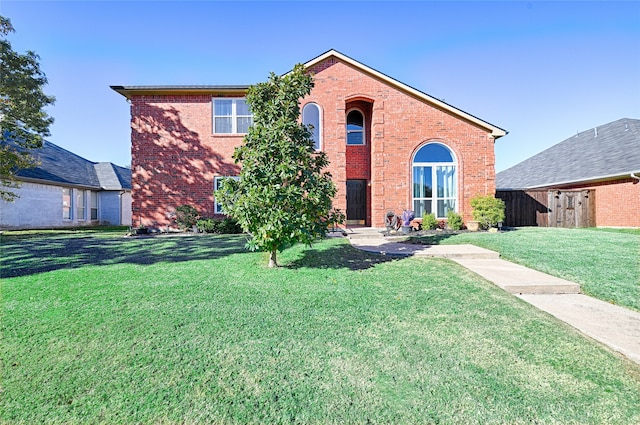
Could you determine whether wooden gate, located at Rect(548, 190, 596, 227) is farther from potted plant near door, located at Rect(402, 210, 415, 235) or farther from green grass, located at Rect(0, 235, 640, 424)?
green grass, located at Rect(0, 235, 640, 424)

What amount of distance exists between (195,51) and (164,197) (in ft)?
20.3

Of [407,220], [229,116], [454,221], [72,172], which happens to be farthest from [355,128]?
[72,172]

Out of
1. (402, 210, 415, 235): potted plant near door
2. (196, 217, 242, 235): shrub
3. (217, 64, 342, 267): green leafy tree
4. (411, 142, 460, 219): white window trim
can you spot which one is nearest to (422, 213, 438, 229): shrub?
(411, 142, 460, 219): white window trim

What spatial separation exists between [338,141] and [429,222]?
5.12m

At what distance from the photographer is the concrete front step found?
4.21m

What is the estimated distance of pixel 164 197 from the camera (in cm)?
1238

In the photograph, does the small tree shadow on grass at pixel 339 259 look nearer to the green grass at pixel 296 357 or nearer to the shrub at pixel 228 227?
the green grass at pixel 296 357

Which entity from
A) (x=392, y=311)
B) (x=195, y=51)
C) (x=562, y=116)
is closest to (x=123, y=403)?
(x=392, y=311)

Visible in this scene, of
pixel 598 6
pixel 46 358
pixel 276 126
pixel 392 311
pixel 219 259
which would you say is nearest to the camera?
pixel 46 358

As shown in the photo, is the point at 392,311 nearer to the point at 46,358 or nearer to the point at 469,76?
the point at 46,358

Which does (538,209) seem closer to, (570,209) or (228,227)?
(570,209)

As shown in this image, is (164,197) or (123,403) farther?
(164,197)

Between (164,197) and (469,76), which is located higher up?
(469,76)

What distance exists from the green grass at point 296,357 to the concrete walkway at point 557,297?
243mm
